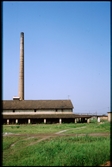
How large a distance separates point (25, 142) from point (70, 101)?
26891 millimetres

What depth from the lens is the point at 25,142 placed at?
18.2 meters

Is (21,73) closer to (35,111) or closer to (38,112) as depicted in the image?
(35,111)

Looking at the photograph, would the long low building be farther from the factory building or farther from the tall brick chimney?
the tall brick chimney

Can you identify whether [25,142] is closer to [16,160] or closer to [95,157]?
[16,160]

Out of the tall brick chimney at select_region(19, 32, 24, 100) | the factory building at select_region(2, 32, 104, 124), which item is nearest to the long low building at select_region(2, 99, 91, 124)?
the factory building at select_region(2, 32, 104, 124)

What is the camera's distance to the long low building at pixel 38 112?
39156mm

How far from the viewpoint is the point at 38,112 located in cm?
4178

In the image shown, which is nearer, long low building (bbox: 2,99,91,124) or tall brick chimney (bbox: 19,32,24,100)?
long low building (bbox: 2,99,91,124)

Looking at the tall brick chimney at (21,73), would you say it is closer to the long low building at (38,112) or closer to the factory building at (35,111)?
the factory building at (35,111)

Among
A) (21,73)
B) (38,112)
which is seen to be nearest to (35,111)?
(38,112)

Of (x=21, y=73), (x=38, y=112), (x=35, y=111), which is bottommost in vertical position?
→ (x=38, y=112)

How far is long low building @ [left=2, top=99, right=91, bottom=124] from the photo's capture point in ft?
128

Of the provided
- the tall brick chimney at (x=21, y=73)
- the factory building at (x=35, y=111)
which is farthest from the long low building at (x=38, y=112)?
the tall brick chimney at (x=21, y=73)

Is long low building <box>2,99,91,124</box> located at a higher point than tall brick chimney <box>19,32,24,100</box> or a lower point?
lower
